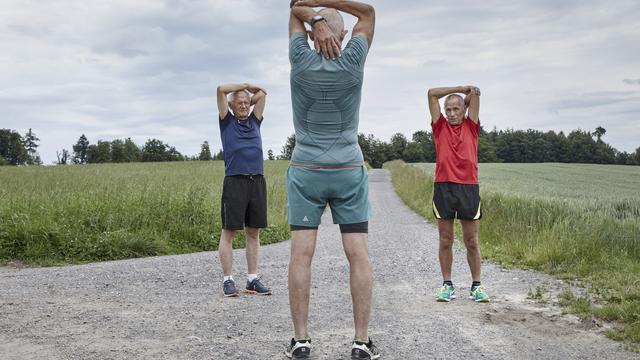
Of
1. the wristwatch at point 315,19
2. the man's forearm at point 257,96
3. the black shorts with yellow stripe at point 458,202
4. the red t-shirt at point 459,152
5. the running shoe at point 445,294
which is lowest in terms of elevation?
the running shoe at point 445,294

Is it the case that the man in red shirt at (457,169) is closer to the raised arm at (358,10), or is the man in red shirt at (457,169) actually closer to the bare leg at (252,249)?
the bare leg at (252,249)

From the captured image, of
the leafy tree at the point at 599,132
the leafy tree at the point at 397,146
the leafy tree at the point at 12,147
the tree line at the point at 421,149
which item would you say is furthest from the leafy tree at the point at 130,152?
the leafy tree at the point at 599,132

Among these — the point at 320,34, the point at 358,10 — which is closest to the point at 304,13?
the point at 320,34

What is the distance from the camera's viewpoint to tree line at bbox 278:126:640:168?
63809mm

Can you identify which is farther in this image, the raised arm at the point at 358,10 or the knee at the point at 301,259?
the knee at the point at 301,259

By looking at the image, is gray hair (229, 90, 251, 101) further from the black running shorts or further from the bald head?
the bald head

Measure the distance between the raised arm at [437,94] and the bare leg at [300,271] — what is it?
2516 millimetres

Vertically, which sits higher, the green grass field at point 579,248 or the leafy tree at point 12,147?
the leafy tree at point 12,147

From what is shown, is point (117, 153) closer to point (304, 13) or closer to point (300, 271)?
point (300, 271)

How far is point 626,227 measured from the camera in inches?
342

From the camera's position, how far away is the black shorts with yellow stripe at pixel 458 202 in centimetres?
574

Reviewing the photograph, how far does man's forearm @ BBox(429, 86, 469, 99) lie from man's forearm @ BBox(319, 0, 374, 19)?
7.26ft

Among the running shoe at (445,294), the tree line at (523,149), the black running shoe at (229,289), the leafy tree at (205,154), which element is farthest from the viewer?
the leafy tree at (205,154)

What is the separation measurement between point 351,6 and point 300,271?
5.83ft
